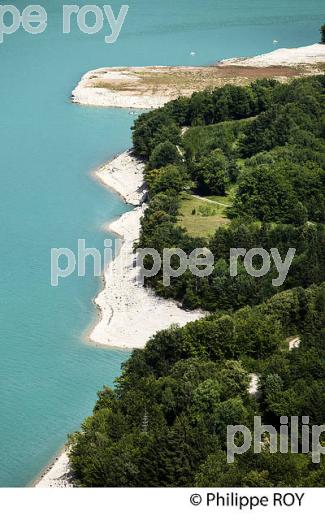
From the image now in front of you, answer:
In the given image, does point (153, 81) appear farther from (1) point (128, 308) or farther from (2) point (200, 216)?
(1) point (128, 308)

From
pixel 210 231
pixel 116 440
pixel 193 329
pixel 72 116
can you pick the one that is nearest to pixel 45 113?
pixel 72 116

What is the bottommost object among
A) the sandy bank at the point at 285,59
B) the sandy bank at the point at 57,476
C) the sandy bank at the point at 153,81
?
the sandy bank at the point at 57,476

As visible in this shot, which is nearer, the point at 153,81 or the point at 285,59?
the point at 153,81

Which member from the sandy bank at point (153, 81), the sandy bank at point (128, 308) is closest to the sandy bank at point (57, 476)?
the sandy bank at point (128, 308)

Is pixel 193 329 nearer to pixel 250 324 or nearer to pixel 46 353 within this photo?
pixel 250 324

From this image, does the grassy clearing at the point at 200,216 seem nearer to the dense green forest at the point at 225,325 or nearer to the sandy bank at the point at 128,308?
the dense green forest at the point at 225,325

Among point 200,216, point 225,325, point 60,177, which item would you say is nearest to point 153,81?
point 60,177

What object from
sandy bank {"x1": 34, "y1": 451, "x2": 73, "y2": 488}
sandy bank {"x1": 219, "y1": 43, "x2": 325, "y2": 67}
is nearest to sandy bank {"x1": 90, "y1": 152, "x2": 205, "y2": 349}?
sandy bank {"x1": 34, "y1": 451, "x2": 73, "y2": 488}

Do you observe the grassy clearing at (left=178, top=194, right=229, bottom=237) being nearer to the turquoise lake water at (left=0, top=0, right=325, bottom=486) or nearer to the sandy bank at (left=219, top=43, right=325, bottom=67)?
the turquoise lake water at (left=0, top=0, right=325, bottom=486)
